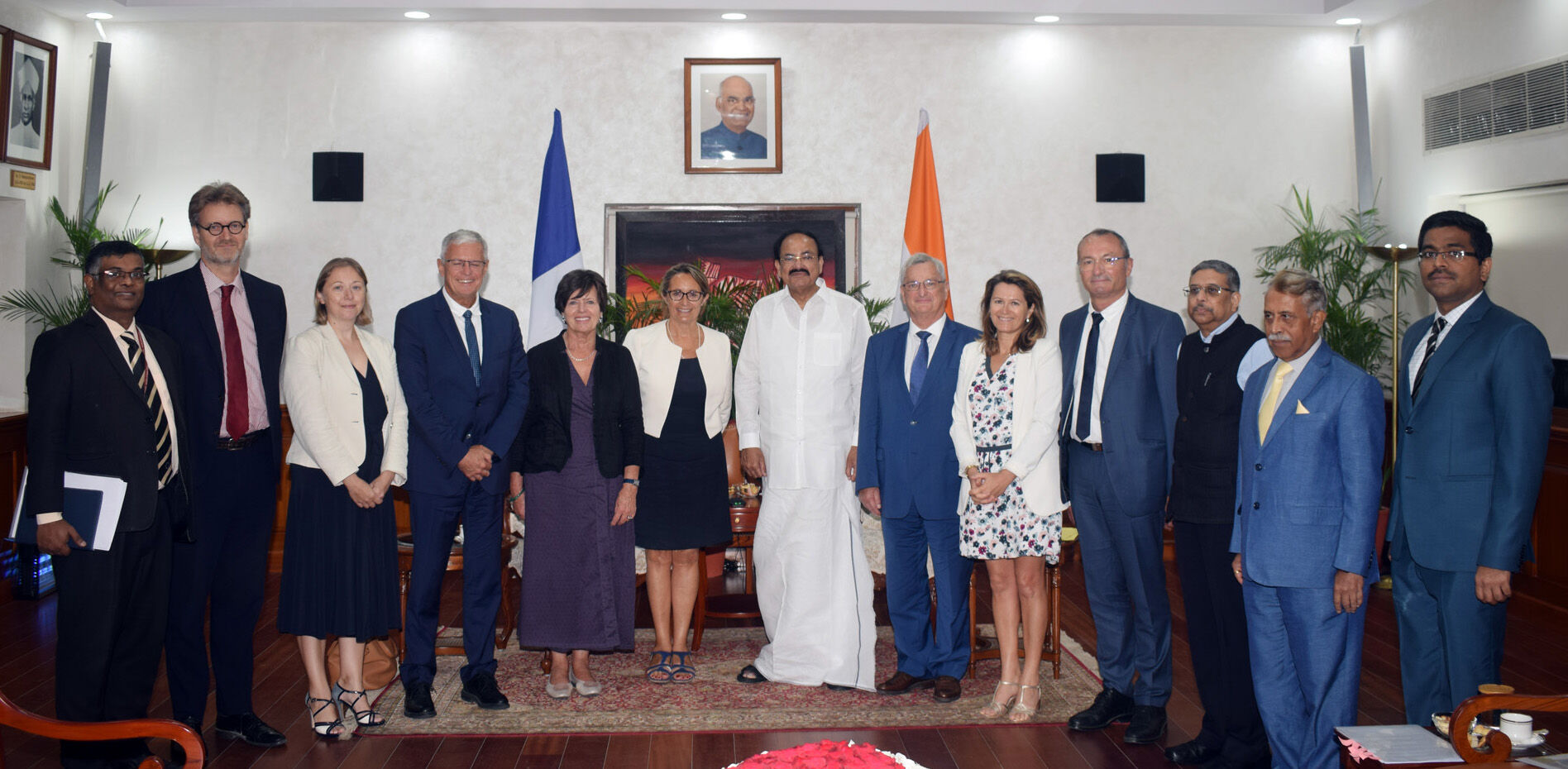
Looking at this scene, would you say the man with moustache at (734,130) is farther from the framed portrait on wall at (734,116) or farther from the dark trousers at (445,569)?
the dark trousers at (445,569)

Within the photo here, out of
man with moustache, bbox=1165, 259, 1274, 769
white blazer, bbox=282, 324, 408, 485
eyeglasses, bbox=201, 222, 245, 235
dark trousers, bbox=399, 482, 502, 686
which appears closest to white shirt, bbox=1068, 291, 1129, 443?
man with moustache, bbox=1165, 259, 1274, 769

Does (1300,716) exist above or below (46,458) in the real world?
below

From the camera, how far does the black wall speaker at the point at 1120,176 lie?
6973mm

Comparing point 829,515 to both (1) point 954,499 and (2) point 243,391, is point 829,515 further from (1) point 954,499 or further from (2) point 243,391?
(2) point 243,391

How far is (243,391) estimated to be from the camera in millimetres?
3533

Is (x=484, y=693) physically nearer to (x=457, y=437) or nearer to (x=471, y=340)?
(x=457, y=437)

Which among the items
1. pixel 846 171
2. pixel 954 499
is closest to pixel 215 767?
pixel 954 499

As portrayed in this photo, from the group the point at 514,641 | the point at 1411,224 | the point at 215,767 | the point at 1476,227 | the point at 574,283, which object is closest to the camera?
the point at 1476,227

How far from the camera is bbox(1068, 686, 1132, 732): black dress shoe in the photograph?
3742mm

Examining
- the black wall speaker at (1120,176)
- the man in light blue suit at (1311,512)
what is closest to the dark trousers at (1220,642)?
the man in light blue suit at (1311,512)

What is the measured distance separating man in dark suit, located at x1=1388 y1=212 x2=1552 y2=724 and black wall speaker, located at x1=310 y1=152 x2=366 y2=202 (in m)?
5.89

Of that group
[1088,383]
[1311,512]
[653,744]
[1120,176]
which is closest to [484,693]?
[653,744]

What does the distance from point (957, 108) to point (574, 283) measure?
3.83 metres

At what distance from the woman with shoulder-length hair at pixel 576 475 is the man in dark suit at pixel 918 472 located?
92 cm
